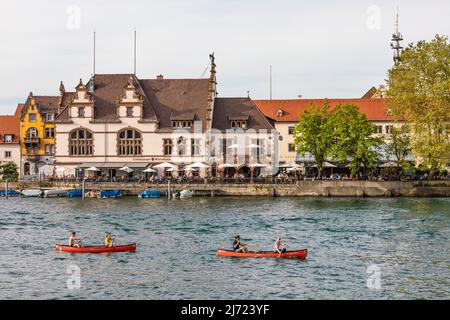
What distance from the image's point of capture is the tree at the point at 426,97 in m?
85.7

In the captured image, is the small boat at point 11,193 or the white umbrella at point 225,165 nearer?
the small boat at point 11,193

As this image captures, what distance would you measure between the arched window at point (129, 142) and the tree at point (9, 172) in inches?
769

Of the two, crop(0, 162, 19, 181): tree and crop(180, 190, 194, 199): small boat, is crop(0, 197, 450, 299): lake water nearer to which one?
crop(180, 190, 194, 199): small boat

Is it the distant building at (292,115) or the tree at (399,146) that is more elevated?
the distant building at (292,115)

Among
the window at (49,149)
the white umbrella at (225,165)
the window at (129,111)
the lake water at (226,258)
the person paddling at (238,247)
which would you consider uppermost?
the window at (129,111)

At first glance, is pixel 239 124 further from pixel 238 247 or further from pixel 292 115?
pixel 238 247

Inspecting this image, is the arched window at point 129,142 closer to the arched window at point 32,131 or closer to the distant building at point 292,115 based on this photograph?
the arched window at point 32,131

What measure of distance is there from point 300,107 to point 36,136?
47902 millimetres

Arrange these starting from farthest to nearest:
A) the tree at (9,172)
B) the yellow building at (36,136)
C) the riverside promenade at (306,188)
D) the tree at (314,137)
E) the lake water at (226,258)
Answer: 1. the yellow building at (36,136)
2. the tree at (9,172)
3. the tree at (314,137)
4. the riverside promenade at (306,188)
5. the lake water at (226,258)

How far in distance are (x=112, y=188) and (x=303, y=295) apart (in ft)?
226

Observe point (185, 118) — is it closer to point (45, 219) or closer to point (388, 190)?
point (388, 190)

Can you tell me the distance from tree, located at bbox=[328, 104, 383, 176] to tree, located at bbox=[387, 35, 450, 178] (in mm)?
5478

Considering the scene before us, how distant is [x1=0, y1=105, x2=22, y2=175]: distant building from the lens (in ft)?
400

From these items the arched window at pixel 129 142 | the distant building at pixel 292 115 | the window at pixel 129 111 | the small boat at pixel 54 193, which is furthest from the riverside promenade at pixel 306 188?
the distant building at pixel 292 115
